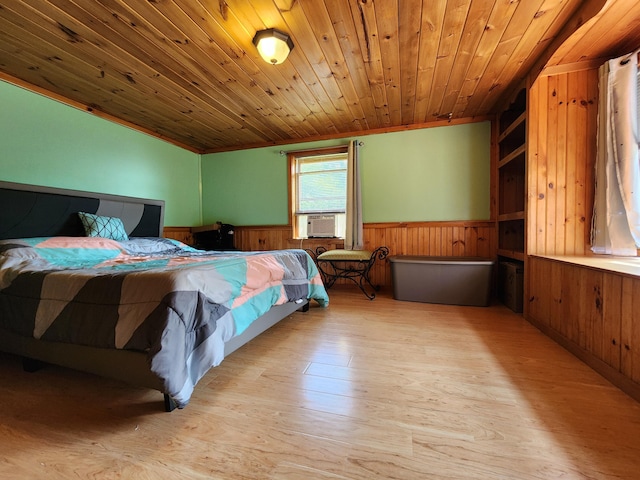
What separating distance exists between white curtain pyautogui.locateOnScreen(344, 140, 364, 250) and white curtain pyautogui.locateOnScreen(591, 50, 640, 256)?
7.09 ft

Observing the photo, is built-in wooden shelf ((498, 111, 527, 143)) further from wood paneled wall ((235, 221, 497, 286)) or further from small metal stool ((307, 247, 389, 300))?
small metal stool ((307, 247, 389, 300))

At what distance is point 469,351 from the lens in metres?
1.61

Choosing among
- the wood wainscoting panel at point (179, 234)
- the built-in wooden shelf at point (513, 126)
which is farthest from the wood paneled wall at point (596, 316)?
the wood wainscoting panel at point (179, 234)

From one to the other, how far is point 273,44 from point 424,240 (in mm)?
2665

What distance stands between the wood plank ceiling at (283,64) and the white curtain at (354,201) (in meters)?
0.49

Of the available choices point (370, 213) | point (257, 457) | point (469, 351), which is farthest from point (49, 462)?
point (370, 213)

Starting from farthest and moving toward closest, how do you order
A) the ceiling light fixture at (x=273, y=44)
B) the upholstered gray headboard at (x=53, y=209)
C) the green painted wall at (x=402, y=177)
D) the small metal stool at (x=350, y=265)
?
the green painted wall at (x=402, y=177) < the small metal stool at (x=350, y=265) < the upholstered gray headboard at (x=53, y=209) < the ceiling light fixture at (x=273, y=44)

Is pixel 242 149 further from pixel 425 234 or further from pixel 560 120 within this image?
pixel 560 120

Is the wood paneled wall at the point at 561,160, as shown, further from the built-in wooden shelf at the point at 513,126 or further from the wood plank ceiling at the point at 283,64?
the wood plank ceiling at the point at 283,64

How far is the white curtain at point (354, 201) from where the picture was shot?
11.0 ft

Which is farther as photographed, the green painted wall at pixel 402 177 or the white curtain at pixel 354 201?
the white curtain at pixel 354 201

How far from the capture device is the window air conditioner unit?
3582 millimetres

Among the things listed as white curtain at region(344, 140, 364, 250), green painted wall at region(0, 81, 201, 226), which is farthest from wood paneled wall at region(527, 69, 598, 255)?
green painted wall at region(0, 81, 201, 226)

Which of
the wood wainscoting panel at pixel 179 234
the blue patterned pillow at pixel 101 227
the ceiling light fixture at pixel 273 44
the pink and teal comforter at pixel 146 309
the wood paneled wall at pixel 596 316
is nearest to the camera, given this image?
the pink and teal comforter at pixel 146 309
